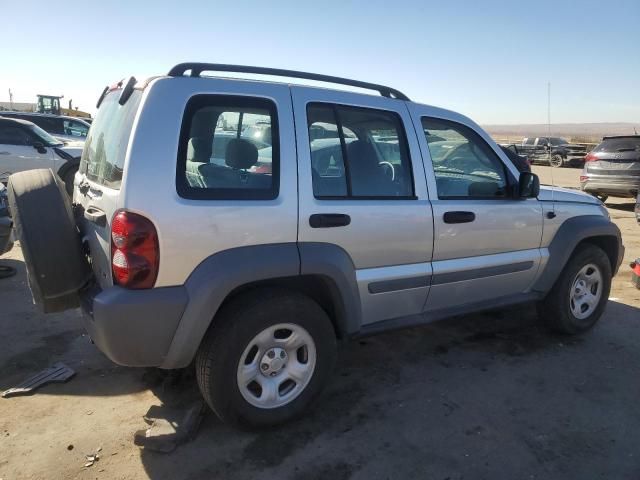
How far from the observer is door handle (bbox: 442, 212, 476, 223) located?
3427 millimetres

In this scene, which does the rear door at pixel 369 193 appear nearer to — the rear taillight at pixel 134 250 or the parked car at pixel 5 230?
the rear taillight at pixel 134 250

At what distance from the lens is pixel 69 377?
3525 mm

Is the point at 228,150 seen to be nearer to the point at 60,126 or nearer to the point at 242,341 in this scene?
the point at 242,341

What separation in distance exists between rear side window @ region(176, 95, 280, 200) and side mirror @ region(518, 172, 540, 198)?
76.3 inches

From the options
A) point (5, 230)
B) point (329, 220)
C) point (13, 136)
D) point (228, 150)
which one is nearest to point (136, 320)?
point (228, 150)

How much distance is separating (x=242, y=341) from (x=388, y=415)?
1.06 meters

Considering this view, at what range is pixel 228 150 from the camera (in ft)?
9.52

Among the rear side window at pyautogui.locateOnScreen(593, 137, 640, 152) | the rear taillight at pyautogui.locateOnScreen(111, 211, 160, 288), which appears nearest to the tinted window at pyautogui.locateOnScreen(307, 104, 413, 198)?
the rear taillight at pyautogui.locateOnScreen(111, 211, 160, 288)

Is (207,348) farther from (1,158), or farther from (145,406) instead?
(1,158)

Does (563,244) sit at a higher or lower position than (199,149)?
lower

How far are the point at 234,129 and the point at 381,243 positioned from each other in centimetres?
110

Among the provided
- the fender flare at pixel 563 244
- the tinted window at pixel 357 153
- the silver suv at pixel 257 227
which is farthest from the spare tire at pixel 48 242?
the fender flare at pixel 563 244

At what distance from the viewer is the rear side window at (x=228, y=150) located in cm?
261

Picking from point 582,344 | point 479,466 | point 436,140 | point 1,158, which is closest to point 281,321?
point 479,466
